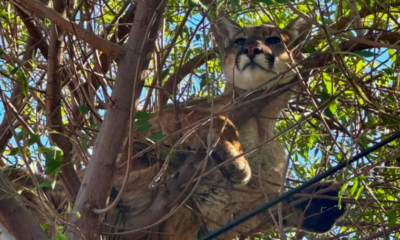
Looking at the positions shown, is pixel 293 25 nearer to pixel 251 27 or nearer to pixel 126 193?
pixel 251 27

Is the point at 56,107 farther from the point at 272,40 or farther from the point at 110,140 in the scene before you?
the point at 272,40

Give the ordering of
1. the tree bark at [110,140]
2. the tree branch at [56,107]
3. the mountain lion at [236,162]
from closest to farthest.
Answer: the tree bark at [110,140] < the tree branch at [56,107] < the mountain lion at [236,162]

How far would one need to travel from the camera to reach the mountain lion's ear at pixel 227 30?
222 inches

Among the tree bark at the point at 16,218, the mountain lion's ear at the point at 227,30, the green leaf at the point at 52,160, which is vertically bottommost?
the tree bark at the point at 16,218

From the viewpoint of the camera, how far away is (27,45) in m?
5.32

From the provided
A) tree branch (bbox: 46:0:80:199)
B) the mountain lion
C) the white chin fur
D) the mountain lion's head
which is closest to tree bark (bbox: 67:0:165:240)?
tree branch (bbox: 46:0:80:199)

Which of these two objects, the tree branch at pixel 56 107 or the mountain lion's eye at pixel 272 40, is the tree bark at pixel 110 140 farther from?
the mountain lion's eye at pixel 272 40

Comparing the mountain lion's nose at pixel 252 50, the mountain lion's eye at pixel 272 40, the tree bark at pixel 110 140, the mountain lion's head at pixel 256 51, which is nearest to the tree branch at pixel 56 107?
the tree bark at pixel 110 140

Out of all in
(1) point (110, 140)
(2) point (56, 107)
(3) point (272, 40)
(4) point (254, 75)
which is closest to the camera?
(1) point (110, 140)

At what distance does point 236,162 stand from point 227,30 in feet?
5.27

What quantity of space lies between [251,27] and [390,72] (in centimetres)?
198

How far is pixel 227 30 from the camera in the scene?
18.6 ft

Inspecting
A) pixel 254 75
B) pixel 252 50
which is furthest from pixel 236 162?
pixel 252 50

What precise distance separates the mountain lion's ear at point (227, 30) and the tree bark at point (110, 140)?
6.77ft
